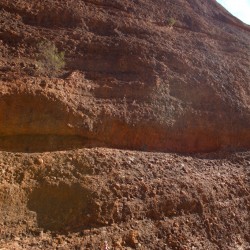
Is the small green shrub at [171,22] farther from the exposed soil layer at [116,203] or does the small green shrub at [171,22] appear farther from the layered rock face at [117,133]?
the exposed soil layer at [116,203]

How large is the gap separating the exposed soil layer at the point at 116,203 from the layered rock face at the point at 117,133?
21 millimetres

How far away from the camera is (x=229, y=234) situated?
8.12m

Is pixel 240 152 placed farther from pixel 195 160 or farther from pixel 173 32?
pixel 173 32

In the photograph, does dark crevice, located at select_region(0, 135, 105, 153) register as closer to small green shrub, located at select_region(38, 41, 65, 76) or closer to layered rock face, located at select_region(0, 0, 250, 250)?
layered rock face, located at select_region(0, 0, 250, 250)

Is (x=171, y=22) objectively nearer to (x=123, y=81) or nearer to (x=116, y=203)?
(x=123, y=81)

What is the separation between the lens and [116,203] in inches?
276

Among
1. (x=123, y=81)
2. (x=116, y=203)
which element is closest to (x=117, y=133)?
(x=123, y=81)

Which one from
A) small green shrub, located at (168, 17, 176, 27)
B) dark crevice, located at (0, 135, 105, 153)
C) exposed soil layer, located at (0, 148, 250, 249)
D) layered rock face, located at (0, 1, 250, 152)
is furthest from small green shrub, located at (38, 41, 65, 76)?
small green shrub, located at (168, 17, 176, 27)

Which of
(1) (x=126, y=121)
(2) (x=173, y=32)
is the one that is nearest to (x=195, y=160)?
(1) (x=126, y=121)

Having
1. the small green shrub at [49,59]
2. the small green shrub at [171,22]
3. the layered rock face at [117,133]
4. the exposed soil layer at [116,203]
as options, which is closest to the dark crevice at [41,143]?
the layered rock face at [117,133]

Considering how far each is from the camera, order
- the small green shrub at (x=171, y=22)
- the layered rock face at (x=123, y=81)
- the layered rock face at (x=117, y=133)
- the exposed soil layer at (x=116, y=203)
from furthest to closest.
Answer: the small green shrub at (x=171, y=22) < the layered rock face at (x=123, y=81) < the layered rock face at (x=117, y=133) < the exposed soil layer at (x=116, y=203)

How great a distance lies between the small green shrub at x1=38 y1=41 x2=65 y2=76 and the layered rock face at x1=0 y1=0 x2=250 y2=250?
64 mm

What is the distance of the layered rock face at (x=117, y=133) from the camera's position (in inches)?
263

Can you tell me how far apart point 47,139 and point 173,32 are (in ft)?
19.0
